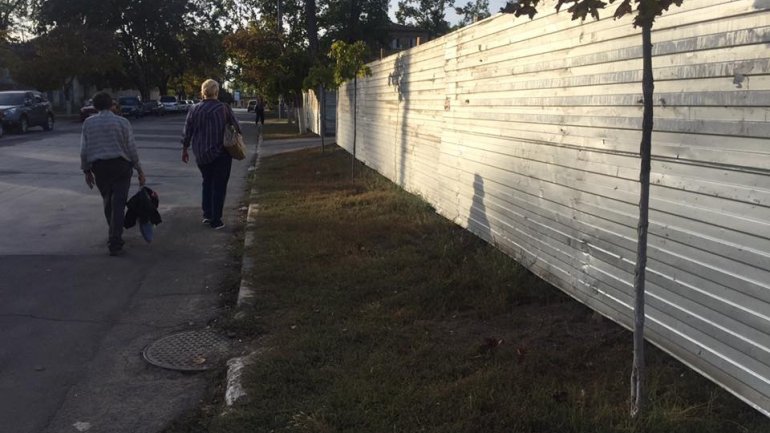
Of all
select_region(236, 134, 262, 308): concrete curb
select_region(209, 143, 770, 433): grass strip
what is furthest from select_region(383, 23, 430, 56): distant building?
select_region(209, 143, 770, 433): grass strip

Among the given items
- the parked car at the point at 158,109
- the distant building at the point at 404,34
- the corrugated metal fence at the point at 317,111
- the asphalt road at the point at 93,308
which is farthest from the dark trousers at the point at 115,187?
the parked car at the point at 158,109

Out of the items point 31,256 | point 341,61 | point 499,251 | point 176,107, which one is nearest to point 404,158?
point 341,61

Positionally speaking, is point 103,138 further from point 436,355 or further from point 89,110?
point 89,110

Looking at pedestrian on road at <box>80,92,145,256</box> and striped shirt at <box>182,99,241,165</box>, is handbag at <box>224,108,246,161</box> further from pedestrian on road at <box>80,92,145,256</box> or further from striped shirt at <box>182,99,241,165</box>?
pedestrian on road at <box>80,92,145,256</box>

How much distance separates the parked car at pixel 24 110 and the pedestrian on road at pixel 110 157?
70.3 feet

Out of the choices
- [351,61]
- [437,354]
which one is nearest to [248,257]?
[437,354]

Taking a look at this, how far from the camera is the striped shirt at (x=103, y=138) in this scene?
6980mm

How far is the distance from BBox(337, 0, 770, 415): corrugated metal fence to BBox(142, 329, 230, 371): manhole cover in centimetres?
255

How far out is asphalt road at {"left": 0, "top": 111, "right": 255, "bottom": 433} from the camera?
3.82 m

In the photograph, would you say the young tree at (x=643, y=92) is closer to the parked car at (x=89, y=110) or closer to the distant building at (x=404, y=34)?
the parked car at (x=89, y=110)

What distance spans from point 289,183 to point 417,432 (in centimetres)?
960

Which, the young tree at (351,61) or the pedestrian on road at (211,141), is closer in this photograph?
the pedestrian on road at (211,141)

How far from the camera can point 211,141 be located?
27.5 feet

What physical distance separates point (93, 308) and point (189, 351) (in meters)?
1.35
